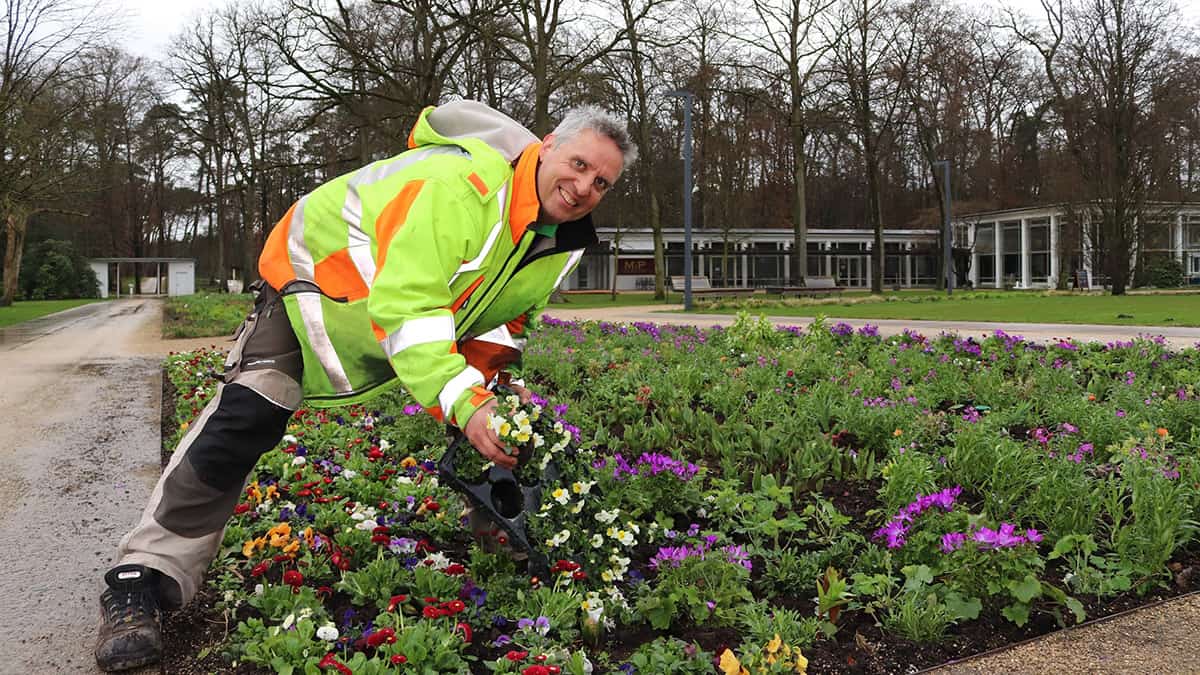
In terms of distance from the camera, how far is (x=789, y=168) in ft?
173

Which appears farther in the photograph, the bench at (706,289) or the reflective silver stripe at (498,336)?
the bench at (706,289)

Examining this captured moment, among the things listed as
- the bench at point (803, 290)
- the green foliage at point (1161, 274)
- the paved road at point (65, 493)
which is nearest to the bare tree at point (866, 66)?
the bench at point (803, 290)

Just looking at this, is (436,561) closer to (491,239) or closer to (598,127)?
(491,239)

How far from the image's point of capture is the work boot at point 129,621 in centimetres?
239

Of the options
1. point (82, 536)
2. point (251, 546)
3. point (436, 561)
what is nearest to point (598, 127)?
point (436, 561)

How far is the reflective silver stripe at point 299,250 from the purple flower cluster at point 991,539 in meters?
2.01

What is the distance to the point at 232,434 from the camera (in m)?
2.52

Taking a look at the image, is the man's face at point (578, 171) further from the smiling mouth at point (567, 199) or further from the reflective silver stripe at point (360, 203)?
the reflective silver stripe at point (360, 203)

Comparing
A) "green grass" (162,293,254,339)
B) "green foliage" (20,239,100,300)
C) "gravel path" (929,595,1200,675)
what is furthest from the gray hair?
"green foliage" (20,239,100,300)

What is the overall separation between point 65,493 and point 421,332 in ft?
10.4

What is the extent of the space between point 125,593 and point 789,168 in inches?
2076

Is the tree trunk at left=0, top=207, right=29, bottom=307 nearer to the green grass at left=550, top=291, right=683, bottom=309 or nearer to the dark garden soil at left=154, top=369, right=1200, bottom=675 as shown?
the green grass at left=550, top=291, right=683, bottom=309

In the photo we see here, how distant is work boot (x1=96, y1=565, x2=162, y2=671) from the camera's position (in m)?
2.39

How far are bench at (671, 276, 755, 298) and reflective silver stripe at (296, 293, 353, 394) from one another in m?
31.4
